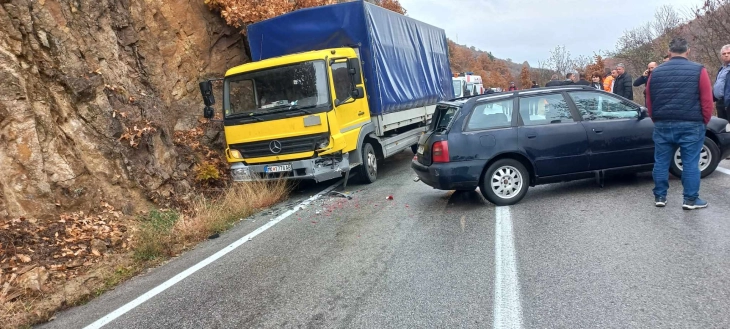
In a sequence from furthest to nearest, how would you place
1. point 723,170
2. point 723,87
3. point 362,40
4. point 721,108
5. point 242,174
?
point 362,40 < point 242,174 < point 721,108 < point 723,87 < point 723,170

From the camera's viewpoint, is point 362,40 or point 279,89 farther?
point 362,40

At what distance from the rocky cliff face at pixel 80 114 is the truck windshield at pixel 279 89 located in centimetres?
153

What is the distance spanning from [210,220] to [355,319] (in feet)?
13.4

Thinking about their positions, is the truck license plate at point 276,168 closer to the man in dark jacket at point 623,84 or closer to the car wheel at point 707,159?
the car wheel at point 707,159

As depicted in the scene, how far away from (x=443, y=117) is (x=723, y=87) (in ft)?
15.4

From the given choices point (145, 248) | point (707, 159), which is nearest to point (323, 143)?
point (145, 248)

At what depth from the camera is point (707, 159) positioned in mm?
7457

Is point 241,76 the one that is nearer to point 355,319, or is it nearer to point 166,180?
point 166,180

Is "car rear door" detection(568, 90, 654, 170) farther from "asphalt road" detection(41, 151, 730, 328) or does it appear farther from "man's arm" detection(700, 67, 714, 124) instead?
"man's arm" detection(700, 67, 714, 124)

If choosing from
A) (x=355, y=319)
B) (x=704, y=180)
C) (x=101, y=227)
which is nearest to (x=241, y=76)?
(x=101, y=227)

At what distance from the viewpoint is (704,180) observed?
7.45 metres

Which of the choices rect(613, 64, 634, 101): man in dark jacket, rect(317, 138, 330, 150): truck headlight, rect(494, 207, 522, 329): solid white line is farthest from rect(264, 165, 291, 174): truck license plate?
rect(613, 64, 634, 101): man in dark jacket

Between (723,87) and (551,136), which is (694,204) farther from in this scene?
(723,87)

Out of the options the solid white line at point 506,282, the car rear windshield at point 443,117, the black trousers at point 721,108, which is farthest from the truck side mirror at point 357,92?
the black trousers at point 721,108
